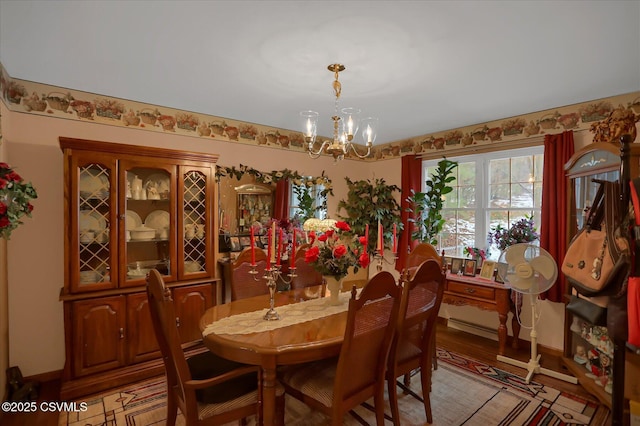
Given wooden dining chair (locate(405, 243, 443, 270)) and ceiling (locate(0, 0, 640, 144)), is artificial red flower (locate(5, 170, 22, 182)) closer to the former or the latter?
ceiling (locate(0, 0, 640, 144))

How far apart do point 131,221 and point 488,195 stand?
3.75m

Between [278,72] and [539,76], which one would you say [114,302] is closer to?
[278,72]

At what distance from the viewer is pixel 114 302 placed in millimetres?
2564

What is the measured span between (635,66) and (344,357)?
8.97 feet

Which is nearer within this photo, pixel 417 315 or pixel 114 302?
pixel 417 315

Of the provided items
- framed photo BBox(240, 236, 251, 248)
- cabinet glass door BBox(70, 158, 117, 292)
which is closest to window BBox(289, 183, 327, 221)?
framed photo BBox(240, 236, 251, 248)

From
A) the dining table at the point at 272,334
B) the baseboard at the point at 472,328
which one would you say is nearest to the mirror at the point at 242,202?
the dining table at the point at 272,334

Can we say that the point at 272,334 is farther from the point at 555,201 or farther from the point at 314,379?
the point at 555,201

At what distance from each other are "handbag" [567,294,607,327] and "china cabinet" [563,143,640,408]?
171 mm

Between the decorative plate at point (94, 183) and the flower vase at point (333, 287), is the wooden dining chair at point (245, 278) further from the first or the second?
the decorative plate at point (94, 183)

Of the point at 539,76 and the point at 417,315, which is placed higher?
the point at 539,76

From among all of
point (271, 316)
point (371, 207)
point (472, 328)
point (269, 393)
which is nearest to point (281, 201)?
point (371, 207)

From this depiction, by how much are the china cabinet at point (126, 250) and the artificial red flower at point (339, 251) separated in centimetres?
141

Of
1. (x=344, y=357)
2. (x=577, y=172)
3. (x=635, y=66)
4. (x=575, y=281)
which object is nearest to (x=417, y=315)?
(x=344, y=357)
